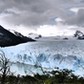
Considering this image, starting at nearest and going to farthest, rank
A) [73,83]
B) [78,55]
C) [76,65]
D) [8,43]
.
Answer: [73,83], [76,65], [78,55], [8,43]

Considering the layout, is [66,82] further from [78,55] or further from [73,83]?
[78,55]

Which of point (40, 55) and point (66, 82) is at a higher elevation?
point (40, 55)

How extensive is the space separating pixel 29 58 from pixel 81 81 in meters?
12.7

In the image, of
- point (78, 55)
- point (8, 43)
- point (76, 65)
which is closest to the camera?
point (76, 65)

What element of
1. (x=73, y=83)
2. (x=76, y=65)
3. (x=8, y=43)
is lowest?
(x=73, y=83)

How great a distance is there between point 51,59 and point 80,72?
4.78 metres

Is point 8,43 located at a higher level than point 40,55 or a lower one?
higher

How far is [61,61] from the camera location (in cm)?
3909

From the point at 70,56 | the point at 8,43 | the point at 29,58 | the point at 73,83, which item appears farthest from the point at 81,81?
the point at 8,43

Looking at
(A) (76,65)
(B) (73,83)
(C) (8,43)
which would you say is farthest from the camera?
(C) (8,43)

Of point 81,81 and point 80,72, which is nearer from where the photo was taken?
point 81,81

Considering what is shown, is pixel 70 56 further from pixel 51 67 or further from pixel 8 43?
pixel 8 43

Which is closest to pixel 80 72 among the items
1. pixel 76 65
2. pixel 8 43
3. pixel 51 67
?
pixel 76 65

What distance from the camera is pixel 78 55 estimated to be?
128 feet
